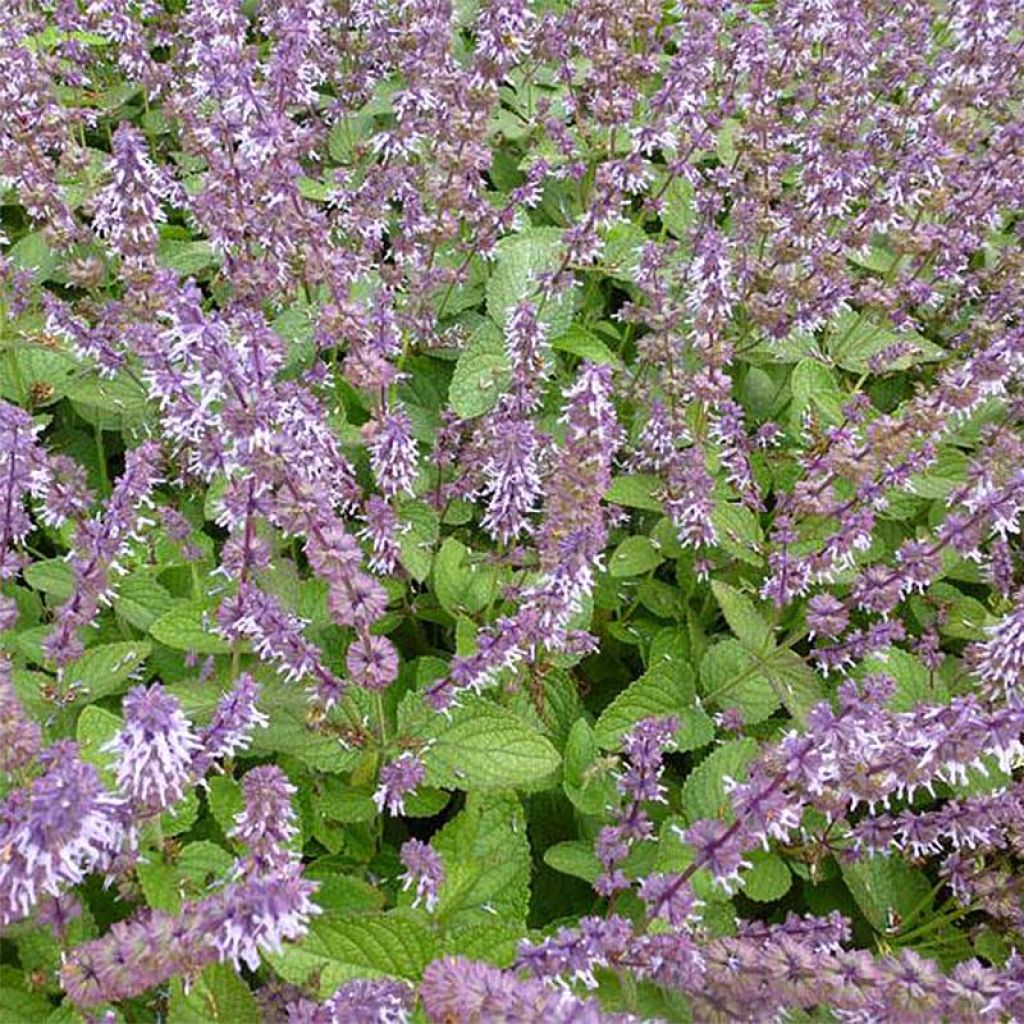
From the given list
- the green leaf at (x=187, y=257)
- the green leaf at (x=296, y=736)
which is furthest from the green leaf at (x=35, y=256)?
the green leaf at (x=296, y=736)

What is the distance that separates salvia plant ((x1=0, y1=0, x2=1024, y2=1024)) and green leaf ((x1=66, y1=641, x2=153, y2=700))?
1 centimetres

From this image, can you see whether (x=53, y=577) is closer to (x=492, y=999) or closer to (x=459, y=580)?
(x=459, y=580)

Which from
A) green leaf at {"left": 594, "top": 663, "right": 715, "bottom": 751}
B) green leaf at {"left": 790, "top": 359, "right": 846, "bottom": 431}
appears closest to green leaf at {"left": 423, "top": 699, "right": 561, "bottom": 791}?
green leaf at {"left": 594, "top": 663, "right": 715, "bottom": 751}

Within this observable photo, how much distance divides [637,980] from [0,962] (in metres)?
1.58

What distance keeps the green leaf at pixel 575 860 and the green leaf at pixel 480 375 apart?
56.9 inches

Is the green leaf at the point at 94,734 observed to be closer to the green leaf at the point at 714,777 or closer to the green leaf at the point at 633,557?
the green leaf at the point at 714,777

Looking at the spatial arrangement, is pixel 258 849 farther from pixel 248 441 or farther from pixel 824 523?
pixel 824 523

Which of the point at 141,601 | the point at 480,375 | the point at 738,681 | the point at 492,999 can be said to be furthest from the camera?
the point at 480,375

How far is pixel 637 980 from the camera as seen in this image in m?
2.69

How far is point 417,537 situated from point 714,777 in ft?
3.95

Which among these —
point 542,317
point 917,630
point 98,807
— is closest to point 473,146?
point 542,317

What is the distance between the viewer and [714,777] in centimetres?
319

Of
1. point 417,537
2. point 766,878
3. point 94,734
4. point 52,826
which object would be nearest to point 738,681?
point 766,878

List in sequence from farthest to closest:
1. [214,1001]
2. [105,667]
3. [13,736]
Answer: [105,667]
[214,1001]
[13,736]
